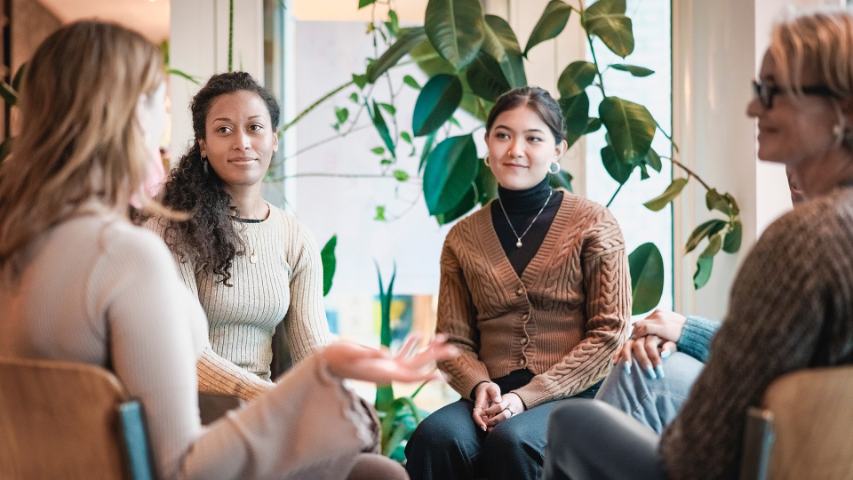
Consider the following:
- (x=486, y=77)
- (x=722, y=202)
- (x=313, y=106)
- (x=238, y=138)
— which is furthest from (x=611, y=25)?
(x=238, y=138)

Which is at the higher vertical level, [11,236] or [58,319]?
[11,236]

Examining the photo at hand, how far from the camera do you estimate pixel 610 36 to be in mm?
3314

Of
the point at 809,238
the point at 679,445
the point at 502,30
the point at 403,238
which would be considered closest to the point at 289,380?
the point at 679,445

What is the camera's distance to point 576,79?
337 centimetres

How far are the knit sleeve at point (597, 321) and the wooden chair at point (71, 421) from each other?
141 cm

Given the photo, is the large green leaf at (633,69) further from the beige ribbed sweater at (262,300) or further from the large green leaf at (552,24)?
the beige ribbed sweater at (262,300)

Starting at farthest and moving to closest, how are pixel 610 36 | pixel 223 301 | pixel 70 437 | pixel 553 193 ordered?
pixel 610 36 < pixel 553 193 < pixel 223 301 < pixel 70 437

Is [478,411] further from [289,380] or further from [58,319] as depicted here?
[58,319]

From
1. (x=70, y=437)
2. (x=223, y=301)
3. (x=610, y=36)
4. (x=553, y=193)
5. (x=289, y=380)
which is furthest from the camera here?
(x=610, y=36)

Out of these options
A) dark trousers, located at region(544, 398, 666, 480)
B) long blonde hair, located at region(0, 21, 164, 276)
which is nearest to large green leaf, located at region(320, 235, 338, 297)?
dark trousers, located at region(544, 398, 666, 480)

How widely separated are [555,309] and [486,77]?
39.5 inches

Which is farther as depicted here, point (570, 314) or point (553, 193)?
point (553, 193)

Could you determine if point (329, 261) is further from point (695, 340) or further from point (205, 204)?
point (695, 340)

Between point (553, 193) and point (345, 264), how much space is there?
1.49 m
